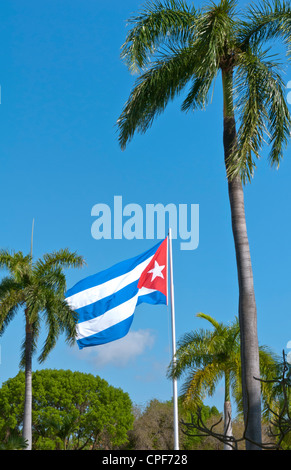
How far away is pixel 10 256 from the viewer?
91.5ft

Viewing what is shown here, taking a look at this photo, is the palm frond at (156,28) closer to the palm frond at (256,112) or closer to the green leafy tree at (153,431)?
the palm frond at (256,112)

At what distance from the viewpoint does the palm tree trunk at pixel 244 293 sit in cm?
1120

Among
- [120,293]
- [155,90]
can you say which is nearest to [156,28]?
[155,90]

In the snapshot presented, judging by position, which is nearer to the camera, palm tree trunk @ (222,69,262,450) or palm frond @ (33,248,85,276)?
palm tree trunk @ (222,69,262,450)

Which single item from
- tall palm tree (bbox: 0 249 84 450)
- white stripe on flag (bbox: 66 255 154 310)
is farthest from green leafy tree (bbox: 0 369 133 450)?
white stripe on flag (bbox: 66 255 154 310)

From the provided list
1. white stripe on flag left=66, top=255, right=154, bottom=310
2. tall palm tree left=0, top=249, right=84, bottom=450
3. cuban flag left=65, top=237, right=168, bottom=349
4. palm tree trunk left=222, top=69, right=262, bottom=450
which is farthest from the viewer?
tall palm tree left=0, top=249, right=84, bottom=450

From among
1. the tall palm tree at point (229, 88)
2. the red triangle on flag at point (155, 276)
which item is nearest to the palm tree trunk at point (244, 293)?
the tall palm tree at point (229, 88)

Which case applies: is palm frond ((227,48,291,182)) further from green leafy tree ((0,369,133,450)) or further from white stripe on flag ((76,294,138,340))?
green leafy tree ((0,369,133,450))

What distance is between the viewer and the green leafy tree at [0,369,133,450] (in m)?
48.9

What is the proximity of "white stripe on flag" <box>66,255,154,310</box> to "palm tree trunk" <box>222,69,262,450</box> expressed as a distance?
910 cm

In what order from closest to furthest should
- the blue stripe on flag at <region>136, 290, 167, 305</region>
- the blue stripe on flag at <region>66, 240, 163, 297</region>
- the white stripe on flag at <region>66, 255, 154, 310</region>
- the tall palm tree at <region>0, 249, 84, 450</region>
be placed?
the blue stripe on flag at <region>136, 290, 167, 305</region> → the white stripe on flag at <region>66, 255, 154, 310</region> → the blue stripe on flag at <region>66, 240, 163, 297</region> → the tall palm tree at <region>0, 249, 84, 450</region>
